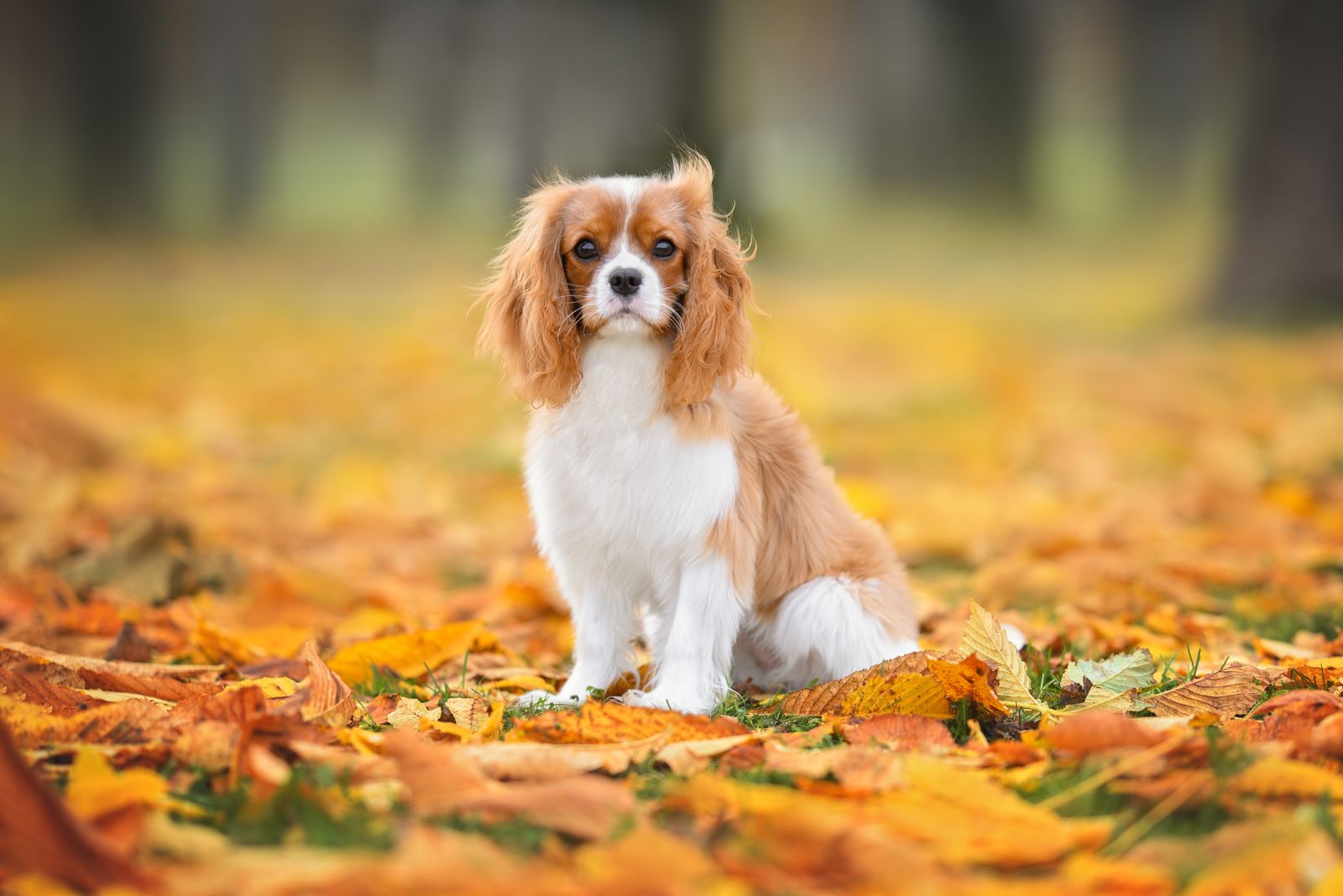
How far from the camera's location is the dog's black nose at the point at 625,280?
3.36 metres

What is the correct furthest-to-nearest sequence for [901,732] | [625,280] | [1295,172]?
[1295,172] → [625,280] → [901,732]

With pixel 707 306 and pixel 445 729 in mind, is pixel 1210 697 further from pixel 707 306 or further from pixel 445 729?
pixel 445 729

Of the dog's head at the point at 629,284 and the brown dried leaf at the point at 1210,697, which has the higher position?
the dog's head at the point at 629,284

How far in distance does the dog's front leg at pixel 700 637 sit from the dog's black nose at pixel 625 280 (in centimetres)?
81

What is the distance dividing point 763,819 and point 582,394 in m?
1.67

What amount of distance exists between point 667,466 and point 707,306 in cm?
49

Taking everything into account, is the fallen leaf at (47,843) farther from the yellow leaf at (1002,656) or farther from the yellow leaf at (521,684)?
the yellow leaf at (1002,656)

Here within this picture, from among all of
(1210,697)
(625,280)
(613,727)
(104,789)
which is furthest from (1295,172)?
(104,789)

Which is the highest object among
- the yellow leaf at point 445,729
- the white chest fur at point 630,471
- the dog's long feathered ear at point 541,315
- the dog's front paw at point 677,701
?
the dog's long feathered ear at point 541,315

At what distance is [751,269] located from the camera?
1518 centimetres

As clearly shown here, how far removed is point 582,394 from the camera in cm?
354

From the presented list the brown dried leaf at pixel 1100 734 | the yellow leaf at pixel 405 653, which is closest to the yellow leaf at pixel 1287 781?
Result: the brown dried leaf at pixel 1100 734

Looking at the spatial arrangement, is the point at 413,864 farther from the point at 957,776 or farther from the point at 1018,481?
the point at 1018,481

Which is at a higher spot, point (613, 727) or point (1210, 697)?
point (1210, 697)
